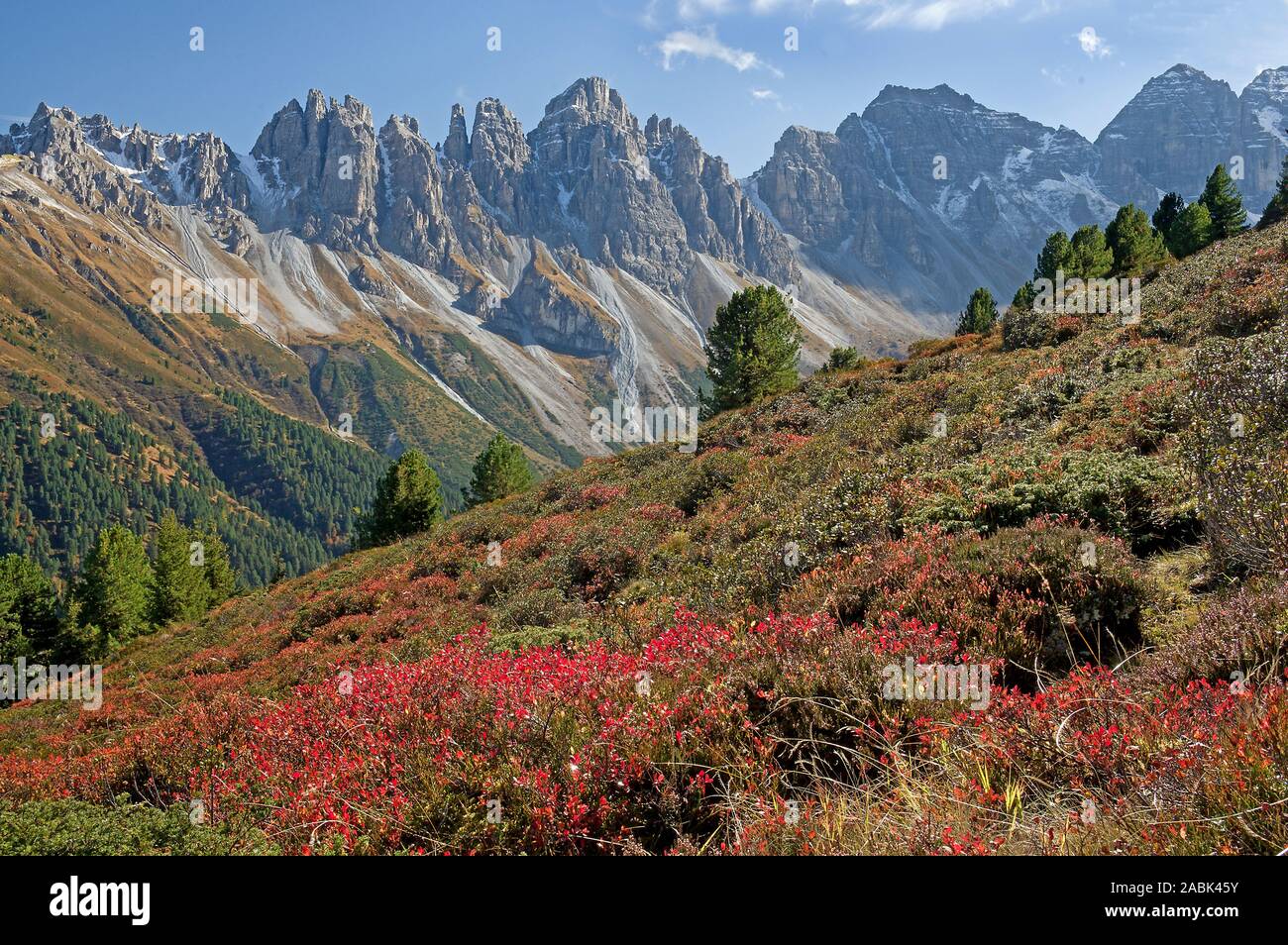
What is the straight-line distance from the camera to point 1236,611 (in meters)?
4.12

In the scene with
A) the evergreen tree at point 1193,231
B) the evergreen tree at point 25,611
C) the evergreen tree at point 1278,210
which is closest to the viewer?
the evergreen tree at point 1278,210

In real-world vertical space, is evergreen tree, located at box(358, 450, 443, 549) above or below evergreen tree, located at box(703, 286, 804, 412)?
below

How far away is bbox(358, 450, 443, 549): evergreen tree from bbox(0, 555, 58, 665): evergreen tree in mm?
22958

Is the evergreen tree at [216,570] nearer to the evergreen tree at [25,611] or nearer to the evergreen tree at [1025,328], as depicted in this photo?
the evergreen tree at [25,611]

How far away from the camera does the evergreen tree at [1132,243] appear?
154ft

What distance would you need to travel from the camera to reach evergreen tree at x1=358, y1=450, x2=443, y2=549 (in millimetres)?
40562

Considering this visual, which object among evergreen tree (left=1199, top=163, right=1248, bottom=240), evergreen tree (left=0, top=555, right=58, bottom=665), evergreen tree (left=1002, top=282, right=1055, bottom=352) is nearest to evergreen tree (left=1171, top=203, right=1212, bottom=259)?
evergreen tree (left=1199, top=163, right=1248, bottom=240)

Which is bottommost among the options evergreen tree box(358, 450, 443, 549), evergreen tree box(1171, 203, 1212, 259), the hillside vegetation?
the hillside vegetation

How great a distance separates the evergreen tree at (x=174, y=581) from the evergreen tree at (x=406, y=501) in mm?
17969

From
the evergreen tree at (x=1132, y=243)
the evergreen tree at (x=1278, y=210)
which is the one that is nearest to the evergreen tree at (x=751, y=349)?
the evergreen tree at (x=1132, y=243)

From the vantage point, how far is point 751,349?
37.3 meters

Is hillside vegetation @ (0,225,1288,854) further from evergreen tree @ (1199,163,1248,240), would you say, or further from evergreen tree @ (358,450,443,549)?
evergreen tree @ (1199,163,1248,240)
